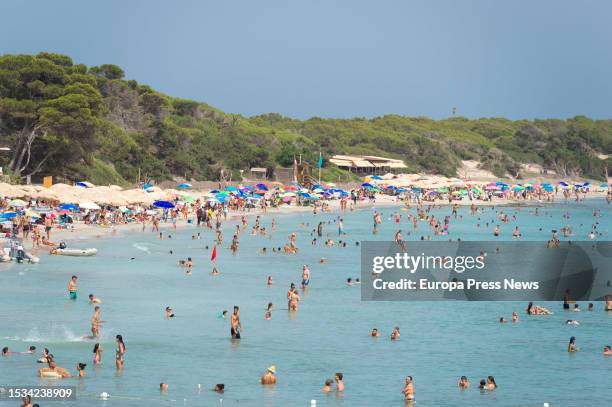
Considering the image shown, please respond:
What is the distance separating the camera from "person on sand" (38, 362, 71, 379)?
19875 millimetres

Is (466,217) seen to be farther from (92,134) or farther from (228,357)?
(228,357)

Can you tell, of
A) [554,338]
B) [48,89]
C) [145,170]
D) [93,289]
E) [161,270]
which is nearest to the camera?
[554,338]

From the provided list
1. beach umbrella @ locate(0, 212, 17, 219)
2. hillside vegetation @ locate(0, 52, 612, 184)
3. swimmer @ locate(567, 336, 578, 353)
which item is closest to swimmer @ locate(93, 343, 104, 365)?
swimmer @ locate(567, 336, 578, 353)

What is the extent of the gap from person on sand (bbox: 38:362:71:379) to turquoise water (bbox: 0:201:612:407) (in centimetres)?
27

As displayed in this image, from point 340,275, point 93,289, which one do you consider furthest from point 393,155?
point 93,289

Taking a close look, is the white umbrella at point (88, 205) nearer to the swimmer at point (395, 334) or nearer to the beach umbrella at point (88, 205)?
the beach umbrella at point (88, 205)

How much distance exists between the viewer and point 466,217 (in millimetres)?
74188

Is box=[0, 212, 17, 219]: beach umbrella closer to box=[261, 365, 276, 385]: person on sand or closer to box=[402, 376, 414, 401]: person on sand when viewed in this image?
box=[261, 365, 276, 385]: person on sand

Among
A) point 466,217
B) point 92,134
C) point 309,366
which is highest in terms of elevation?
point 92,134

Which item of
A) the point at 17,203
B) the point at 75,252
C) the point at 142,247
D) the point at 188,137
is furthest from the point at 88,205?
the point at 188,137

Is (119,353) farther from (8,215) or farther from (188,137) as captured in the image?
(188,137)

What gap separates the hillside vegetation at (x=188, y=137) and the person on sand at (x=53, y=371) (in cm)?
3744

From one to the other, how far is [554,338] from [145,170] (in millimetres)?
50876

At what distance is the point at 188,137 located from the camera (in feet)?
273
